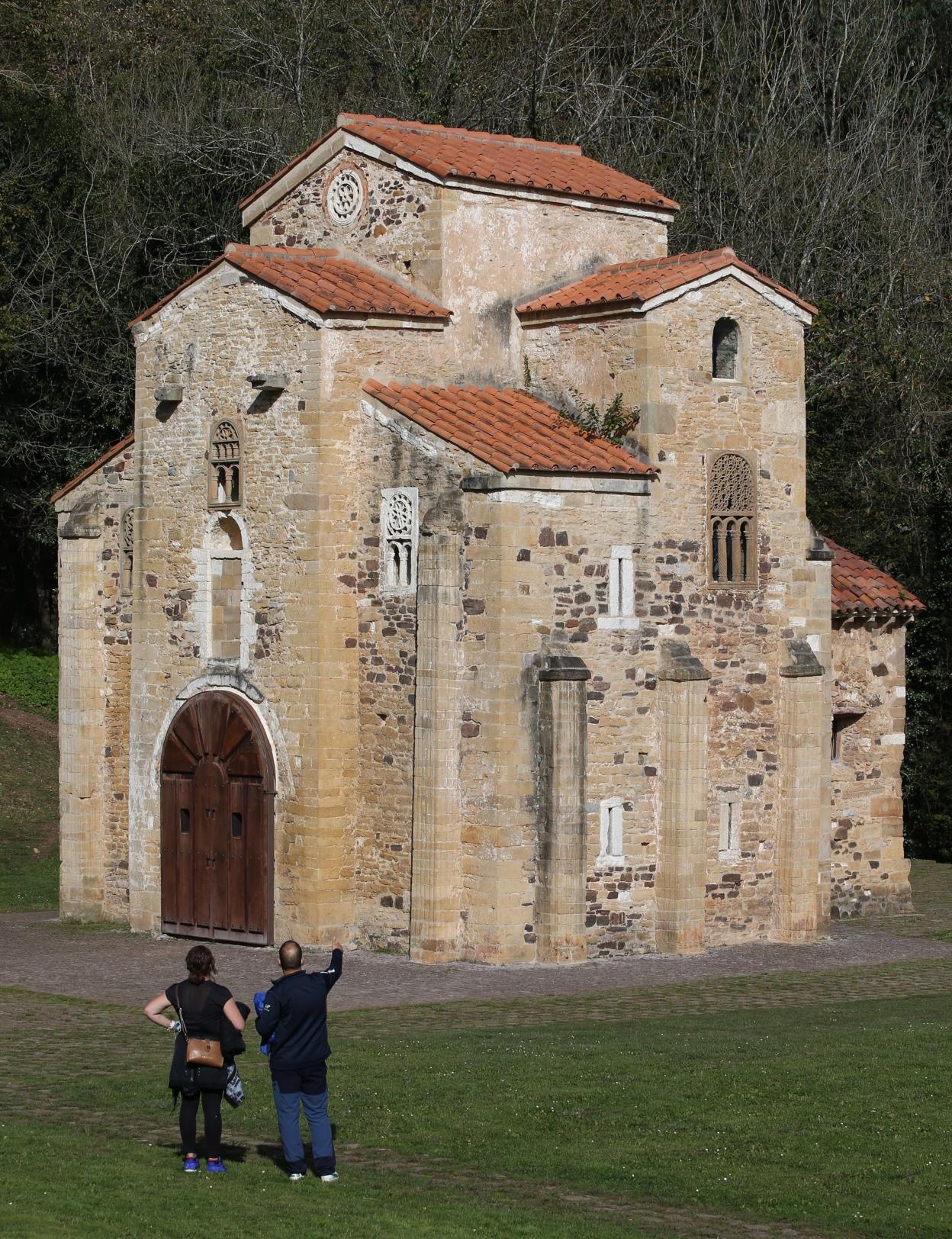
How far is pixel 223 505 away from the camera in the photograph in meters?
27.0

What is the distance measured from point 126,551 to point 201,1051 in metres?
16.4

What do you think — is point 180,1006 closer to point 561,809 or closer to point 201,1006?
point 201,1006

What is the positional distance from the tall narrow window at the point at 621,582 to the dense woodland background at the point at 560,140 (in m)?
13.4

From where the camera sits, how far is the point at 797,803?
27.1 metres

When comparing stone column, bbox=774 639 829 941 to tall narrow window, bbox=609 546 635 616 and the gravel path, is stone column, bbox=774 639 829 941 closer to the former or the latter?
the gravel path

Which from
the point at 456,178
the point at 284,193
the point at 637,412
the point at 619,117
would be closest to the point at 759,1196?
the point at 637,412

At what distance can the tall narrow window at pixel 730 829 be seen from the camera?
87.5 feet

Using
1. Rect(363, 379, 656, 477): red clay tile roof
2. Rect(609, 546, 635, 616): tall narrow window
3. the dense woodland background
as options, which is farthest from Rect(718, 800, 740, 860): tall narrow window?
the dense woodland background

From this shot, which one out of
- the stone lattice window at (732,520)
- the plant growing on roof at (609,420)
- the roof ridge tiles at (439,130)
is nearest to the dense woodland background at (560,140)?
the roof ridge tiles at (439,130)

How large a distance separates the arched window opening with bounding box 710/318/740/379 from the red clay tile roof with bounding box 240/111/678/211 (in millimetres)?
2535

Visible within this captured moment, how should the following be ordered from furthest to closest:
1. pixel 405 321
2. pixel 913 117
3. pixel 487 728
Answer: pixel 913 117 < pixel 405 321 < pixel 487 728

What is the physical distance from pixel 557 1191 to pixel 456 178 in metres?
15.3

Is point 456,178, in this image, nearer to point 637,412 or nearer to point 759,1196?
point 637,412

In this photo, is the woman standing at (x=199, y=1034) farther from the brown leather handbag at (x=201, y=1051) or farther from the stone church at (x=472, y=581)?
the stone church at (x=472, y=581)
